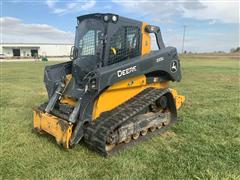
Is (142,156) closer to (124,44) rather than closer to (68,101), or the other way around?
(68,101)

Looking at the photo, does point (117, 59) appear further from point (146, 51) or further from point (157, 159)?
point (157, 159)

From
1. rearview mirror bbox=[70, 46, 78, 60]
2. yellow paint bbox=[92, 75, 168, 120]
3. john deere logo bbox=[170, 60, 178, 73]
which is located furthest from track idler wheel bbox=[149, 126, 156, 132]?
rearview mirror bbox=[70, 46, 78, 60]

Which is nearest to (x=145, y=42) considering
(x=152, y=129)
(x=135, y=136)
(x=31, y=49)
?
(x=152, y=129)

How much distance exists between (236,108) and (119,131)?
4940 mm

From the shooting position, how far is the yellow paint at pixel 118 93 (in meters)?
5.06

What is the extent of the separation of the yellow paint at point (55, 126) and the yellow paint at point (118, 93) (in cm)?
58

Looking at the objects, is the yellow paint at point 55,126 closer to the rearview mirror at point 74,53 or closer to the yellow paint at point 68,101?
the yellow paint at point 68,101

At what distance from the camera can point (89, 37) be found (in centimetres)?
560

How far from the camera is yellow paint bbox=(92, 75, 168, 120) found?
506cm

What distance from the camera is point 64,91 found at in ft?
18.8

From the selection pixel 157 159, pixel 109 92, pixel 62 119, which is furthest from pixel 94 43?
pixel 157 159

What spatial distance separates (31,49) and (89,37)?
8058 cm

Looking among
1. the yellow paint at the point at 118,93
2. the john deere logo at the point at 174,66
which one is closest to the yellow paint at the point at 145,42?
the yellow paint at the point at 118,93

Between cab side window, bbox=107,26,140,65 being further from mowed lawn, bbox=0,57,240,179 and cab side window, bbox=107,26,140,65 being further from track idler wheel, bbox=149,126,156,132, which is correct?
mowed lawn, bbox=0,57,240,179
